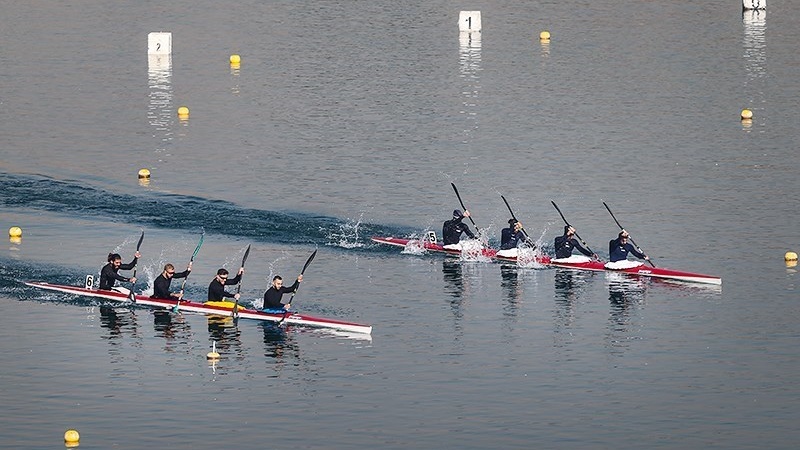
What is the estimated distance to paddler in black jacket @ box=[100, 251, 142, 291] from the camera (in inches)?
2181

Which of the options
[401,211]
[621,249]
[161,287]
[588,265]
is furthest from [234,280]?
[401,211]

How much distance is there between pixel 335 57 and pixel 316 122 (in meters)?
14.6

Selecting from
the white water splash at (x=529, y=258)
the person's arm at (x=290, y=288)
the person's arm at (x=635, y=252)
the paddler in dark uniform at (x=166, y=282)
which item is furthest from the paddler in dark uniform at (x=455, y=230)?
the paddler in dark uniform at (x=166, y=282)

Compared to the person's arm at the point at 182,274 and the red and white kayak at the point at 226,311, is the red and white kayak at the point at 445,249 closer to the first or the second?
the red and white kayak at the point at 226,311

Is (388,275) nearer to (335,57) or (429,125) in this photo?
(429,125)

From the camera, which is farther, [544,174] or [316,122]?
[316,122]

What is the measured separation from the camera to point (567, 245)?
197 ft

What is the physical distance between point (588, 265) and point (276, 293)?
488 inches

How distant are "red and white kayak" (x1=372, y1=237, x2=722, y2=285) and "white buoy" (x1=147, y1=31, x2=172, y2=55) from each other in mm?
37898

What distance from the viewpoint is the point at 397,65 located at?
9725cm

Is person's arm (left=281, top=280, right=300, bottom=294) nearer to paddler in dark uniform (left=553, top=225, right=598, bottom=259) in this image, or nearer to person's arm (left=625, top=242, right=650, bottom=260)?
paddler in dark uniform (left=553, top=225, right=598, bottom=259)

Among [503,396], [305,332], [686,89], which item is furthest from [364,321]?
[686,89]

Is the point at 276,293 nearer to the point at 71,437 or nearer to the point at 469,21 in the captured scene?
the point at 71,437

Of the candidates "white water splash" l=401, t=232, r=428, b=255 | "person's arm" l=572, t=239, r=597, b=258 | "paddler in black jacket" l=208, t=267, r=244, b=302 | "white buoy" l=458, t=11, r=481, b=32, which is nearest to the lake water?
"white water splash" l=401, t=232, r=428, b=255
